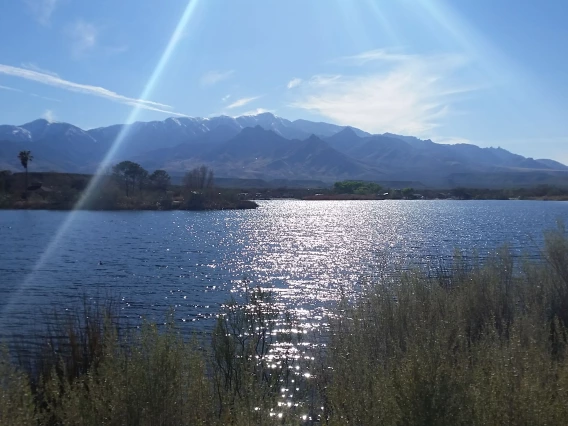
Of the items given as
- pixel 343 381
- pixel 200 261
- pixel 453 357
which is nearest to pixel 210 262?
pixel 200 261

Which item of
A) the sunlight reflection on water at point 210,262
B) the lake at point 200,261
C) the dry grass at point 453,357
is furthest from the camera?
the lake at point 200,261

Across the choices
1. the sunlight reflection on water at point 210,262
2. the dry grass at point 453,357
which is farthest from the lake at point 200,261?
the dry grass at point 453,357

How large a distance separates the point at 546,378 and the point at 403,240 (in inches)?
1658

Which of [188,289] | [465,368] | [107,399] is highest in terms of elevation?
[465,368]

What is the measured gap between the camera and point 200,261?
3994 cm

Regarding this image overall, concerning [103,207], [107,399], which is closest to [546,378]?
[107,399]

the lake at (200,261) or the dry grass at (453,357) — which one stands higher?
the dry grass at (453,357)

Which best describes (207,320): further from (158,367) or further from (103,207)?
(103,207)

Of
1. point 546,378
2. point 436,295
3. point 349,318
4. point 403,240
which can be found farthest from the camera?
point 403,240

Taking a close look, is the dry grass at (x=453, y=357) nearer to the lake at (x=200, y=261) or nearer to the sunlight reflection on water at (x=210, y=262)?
the sunlight reflection on water at (x=210, y=262)

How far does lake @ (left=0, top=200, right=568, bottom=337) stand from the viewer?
24.4 metres

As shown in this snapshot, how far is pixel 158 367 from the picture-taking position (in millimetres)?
7148

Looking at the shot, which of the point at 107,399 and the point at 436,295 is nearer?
the point at 107,399

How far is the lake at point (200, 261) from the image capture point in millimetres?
24359
